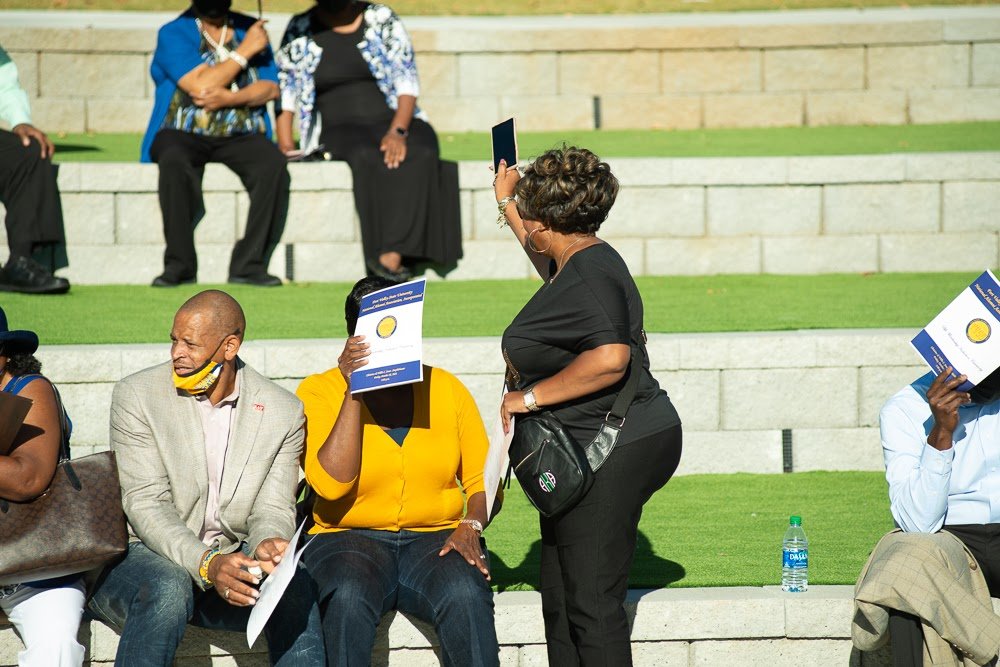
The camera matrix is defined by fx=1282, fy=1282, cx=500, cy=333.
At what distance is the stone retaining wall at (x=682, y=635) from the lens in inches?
186

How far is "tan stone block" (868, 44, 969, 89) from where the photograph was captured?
12.3 meters

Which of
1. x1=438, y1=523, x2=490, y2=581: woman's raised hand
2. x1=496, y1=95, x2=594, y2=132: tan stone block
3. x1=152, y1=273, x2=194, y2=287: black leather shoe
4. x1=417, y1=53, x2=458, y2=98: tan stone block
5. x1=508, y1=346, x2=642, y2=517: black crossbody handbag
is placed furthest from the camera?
x1=417, y1=53, x2=458, y2=98: tan stone block

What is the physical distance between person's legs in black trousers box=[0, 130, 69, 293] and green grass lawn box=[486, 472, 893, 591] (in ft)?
11.1

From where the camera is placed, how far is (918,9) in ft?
47.8

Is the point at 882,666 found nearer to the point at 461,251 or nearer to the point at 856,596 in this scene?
the point at 856,596

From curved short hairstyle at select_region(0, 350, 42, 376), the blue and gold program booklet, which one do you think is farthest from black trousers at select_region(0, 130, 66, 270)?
the blue and gold program booklet

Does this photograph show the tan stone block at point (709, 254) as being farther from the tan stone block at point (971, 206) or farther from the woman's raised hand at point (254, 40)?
the woman's raised hand at point (254, 40)

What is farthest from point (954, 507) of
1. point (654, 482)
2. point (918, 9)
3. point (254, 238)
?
point (918, 9)

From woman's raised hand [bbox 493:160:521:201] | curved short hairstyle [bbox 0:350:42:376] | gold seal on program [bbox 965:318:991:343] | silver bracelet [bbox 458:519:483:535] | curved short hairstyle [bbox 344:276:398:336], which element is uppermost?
woman's raised hand [bbox 493:160:521:201]

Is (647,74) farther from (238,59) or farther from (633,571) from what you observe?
(633,571)

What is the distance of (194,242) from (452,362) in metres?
2.86

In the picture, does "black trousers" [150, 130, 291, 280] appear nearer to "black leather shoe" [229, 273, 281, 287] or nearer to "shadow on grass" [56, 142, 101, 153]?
"black leather shoe" [229, 273, 281, 287]

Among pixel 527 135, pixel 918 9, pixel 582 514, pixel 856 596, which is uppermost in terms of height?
pixel 918 9

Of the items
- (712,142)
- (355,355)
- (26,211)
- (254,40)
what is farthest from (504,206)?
(712,142)
